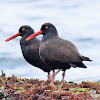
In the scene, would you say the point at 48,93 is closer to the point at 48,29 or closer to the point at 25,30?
the point at 48,29

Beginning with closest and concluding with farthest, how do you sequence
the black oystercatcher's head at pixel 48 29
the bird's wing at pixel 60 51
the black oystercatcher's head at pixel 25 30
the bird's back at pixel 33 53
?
1. the bird's wing at pixel 60 51
2. the black oystercatcher's head at pixel 48 29
3. the bird's back at pixel 33 53
4. the black oystercatcher's head at pixel 25 30

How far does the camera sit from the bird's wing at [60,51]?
9195mm

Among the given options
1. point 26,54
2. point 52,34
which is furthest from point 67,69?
point 26,54

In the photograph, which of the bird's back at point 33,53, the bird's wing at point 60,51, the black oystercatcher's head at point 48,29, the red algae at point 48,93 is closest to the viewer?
the red algae at point 48,93

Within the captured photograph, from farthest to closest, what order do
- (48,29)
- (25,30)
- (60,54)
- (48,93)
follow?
(25,30)
(48,29)
(60,54)
(48,93)

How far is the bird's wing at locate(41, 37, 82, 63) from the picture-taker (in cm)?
920

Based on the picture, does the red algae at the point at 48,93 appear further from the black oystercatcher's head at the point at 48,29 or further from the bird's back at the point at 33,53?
the black oystercatcher's head at the point at 48,29

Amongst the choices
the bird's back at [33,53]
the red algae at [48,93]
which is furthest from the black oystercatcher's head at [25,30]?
the red algae at [48,93]

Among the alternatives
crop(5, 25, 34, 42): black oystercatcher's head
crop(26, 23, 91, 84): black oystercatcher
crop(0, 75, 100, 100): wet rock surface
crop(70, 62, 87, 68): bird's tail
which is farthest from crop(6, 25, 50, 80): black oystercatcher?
crop(70, 62, 87, 68): bird's tail

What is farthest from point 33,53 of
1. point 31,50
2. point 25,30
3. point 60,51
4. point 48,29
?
point 60,51

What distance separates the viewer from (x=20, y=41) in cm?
1198

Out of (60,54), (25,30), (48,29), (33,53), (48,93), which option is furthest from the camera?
(25,30)

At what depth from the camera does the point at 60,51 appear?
934 centimetres

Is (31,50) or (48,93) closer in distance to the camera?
(48,93)
